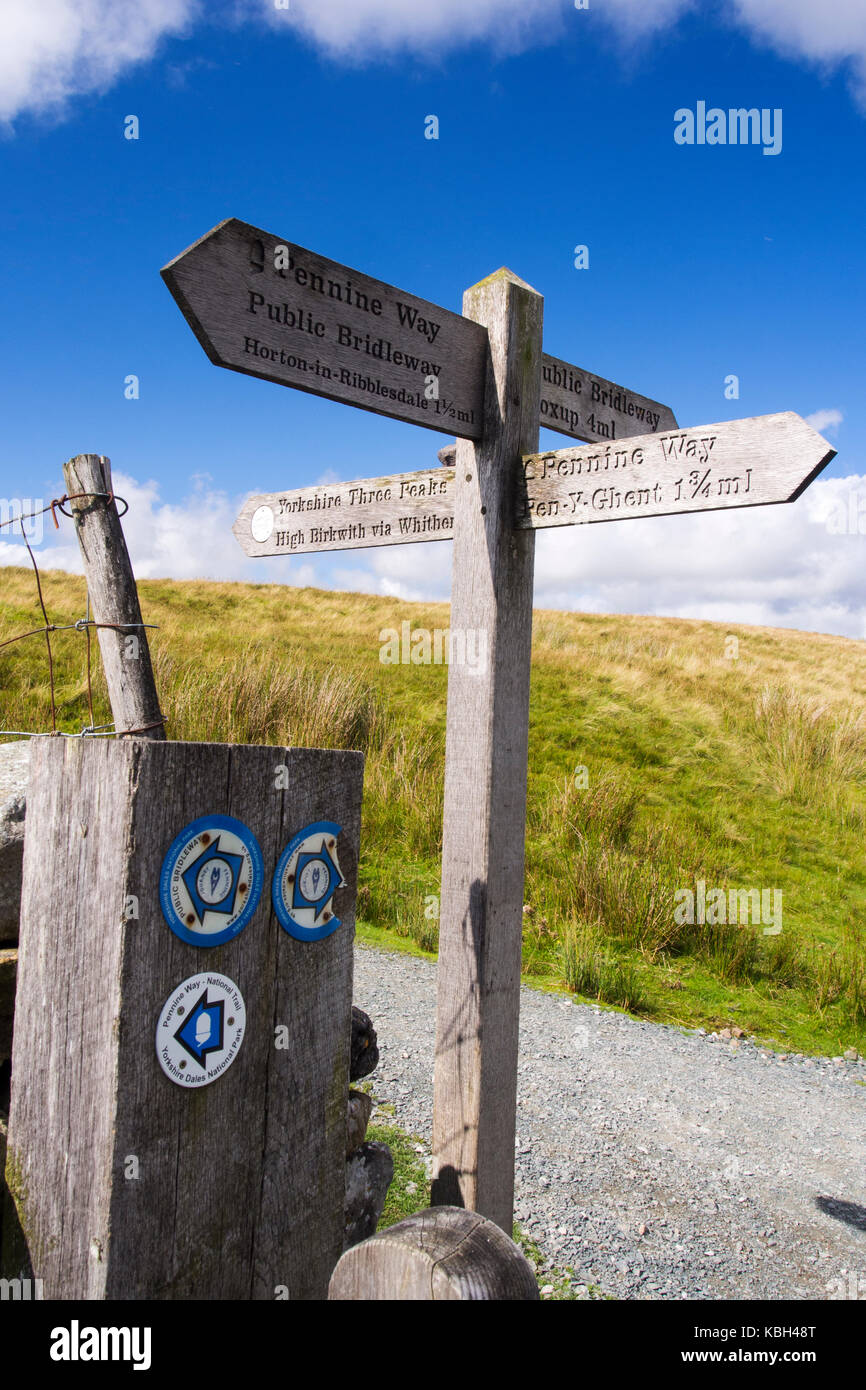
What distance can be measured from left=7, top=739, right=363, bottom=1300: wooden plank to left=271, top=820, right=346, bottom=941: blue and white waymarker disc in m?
0.03

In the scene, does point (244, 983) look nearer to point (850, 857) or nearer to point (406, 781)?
point (406, 781)

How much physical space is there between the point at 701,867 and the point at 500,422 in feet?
20.2

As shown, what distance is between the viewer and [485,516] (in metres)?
2.66

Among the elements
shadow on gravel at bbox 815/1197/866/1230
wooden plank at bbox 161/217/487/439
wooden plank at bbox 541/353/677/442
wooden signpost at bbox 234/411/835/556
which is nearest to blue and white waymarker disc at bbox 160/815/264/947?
wooden plank at bbox 161/217/487/439

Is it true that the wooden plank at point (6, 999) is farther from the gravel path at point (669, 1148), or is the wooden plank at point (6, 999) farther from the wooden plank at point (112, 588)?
the gravel path at point (669, 1148)

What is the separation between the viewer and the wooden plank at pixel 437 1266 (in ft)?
4.89

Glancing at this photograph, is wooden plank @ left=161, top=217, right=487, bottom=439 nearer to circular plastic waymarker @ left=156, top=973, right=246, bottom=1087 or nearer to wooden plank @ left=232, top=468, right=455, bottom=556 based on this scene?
wooden plank @ left=232, top=468, right=455, bottom=556

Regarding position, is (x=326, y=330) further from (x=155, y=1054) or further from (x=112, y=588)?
(x=155, y=1054)

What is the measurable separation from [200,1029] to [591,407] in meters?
2.42

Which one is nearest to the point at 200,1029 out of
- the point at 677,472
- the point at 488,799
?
the point at 488,799

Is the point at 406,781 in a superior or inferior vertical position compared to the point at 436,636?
inferior

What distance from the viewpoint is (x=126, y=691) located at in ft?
8.11

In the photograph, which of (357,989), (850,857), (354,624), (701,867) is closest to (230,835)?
(357,989)

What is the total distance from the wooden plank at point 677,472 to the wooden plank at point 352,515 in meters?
0.34
